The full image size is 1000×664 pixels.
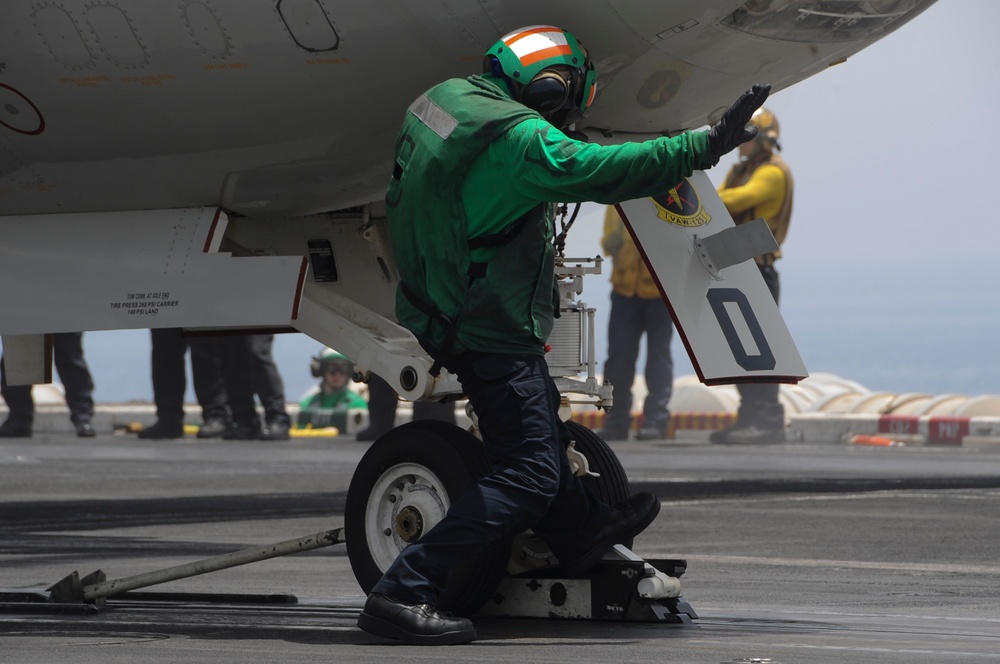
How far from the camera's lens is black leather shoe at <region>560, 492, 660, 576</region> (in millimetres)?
5562

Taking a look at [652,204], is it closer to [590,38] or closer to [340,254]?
[590,38]

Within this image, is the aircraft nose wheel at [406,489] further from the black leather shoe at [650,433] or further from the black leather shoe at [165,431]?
the black leather shoe at [165,431]

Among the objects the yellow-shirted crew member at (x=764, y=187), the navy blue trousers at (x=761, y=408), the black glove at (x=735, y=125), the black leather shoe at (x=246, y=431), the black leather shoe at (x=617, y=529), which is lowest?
the black leather shoe at (x=617, y=529)

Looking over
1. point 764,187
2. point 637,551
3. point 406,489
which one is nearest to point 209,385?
point 764,187

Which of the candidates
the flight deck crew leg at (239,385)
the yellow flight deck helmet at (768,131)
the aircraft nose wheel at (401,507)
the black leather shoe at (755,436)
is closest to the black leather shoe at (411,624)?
the aircraft nose wheel at (401,507)

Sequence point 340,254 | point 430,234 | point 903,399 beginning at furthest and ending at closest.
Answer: point 903,399 → point 340,254 → point 430,234

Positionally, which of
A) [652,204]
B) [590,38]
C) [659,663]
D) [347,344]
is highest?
[590,38]

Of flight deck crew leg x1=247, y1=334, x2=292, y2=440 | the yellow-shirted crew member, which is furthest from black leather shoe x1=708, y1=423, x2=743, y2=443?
flight deck crew leg x1=247, y1=334, x2=292, y2=440

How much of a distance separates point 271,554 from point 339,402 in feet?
54.1

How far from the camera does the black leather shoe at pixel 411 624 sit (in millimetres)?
5078

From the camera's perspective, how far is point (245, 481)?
43.6 ft

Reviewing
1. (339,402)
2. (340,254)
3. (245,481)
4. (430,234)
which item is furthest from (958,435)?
(430,234)

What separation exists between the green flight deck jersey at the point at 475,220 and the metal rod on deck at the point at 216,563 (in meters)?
0.89

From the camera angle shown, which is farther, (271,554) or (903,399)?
(903,399)
